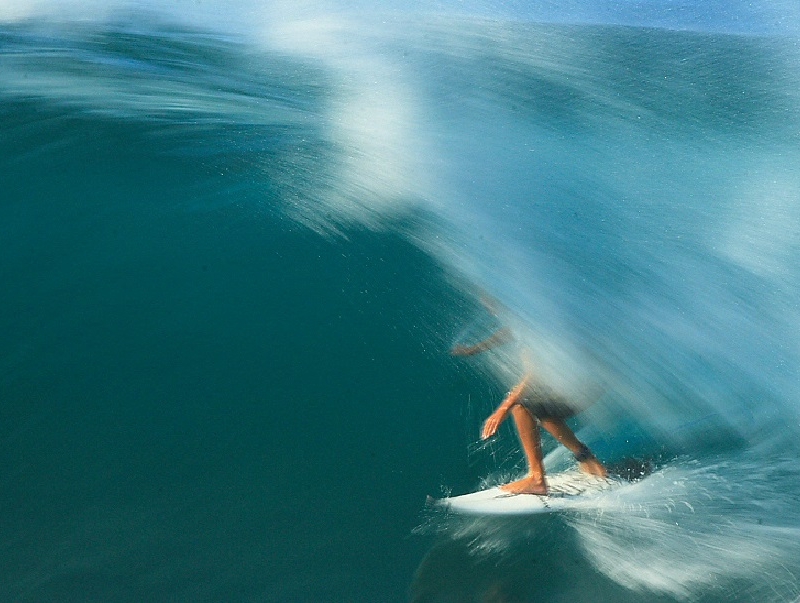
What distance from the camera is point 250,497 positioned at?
1396 mm

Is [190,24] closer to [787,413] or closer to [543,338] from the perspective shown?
[543,338]

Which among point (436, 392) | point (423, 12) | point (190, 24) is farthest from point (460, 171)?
point (190, 24)

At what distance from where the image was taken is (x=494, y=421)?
141 cm

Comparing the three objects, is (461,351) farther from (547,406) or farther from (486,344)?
(547,406)

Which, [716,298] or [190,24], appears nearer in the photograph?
[716,298]

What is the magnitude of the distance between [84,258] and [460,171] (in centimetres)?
82

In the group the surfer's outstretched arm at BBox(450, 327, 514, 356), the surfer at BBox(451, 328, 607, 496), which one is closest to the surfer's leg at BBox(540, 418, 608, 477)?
the surfer at BBox(451, 328, 607, 496)

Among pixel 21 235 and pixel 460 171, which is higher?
pixel 460 171

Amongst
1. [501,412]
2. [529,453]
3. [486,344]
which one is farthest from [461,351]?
[529,453]

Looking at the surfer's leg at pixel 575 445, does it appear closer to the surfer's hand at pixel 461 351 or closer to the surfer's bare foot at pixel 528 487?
the surfer's bare foot at pixel 528 487

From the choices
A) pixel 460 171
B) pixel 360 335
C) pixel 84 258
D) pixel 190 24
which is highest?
pixel 190 24

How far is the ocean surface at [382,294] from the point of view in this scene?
134 cm

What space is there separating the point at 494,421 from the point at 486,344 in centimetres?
17

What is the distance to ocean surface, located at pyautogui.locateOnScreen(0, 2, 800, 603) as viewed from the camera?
1.34m
